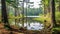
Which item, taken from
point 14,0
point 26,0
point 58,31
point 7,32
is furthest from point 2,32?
point 14,0

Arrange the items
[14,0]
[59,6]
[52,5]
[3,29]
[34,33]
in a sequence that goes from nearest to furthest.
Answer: [3,29]
[34,33]
[52,5]
[14,0]
[59,6]

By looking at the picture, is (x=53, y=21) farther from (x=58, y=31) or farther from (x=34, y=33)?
(x=34, y=33)

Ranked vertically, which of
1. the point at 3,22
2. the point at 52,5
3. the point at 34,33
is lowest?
the point at 34,33

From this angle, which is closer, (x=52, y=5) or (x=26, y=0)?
(x=52, y=5)

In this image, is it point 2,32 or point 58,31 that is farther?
point 58,31

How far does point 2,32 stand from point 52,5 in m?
4.27

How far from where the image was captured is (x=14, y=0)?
60.8 ft

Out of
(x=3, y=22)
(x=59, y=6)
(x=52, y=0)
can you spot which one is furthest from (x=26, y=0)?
(x=59, y=6)

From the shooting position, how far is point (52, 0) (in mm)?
10922

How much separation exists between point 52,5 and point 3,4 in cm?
351

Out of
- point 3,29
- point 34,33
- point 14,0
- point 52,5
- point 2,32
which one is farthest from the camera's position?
point 14,0

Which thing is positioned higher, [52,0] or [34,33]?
[52,0]

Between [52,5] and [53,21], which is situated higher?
[52,5]

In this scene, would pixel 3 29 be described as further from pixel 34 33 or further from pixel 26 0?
pixel 26 0
